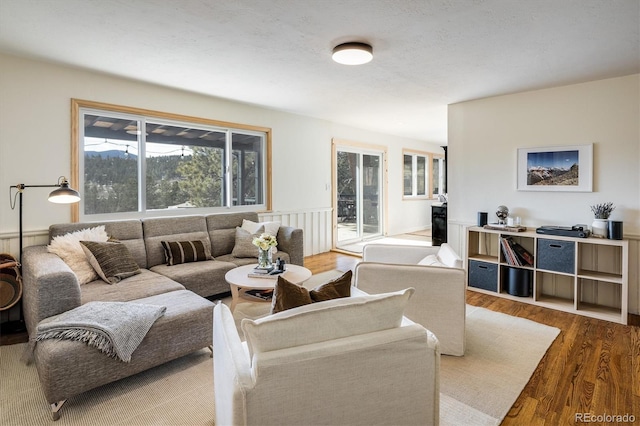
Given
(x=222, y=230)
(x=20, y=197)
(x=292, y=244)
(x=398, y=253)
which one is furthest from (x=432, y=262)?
(x=20, y=197)

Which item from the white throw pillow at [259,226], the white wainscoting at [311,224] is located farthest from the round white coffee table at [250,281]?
the white wainscoting at [311,224]

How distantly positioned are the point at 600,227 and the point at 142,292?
14.0 ft

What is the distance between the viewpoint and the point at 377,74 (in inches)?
139

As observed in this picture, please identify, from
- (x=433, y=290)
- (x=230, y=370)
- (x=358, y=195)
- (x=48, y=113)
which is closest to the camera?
(x=230, y=370)

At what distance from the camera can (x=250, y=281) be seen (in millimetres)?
2889

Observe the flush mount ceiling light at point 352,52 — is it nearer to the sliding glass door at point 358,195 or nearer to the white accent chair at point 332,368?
the white accent chair at point 332,368

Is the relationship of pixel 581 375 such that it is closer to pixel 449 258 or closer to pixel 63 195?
pixel 449 258

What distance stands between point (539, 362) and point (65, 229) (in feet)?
13.5

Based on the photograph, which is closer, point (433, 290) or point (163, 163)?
point (433, 290)

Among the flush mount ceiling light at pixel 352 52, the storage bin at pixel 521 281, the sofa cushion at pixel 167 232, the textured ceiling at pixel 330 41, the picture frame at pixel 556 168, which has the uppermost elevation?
the textured ceiling at pixel 330 41

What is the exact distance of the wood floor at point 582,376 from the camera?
1912 mm

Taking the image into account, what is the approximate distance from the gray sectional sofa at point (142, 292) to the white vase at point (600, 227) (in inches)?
123

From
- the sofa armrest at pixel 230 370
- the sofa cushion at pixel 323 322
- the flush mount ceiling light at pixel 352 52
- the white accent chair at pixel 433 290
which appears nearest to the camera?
the sofa armrest at pixel 230 370

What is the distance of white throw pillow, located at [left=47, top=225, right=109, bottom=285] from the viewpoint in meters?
2.90
